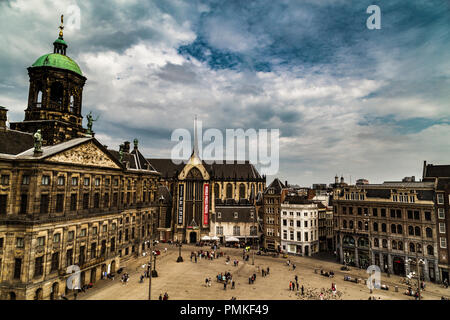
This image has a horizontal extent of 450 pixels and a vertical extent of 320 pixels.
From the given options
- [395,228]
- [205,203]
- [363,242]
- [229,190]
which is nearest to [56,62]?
[205,203]

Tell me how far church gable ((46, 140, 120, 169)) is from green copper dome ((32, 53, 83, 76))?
54.1 feet

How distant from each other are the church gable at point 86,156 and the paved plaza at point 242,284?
19782 mm

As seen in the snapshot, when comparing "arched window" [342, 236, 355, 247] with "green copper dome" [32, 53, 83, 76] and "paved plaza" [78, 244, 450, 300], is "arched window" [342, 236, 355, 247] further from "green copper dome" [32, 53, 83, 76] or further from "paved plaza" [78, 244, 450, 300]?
"green copper dome" [32, 53, 83, 76]

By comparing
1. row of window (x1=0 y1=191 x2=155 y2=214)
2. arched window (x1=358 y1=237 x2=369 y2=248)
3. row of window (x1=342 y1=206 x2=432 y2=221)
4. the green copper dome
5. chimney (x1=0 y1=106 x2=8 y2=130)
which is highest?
the green copper dome

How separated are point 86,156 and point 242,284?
33.2m

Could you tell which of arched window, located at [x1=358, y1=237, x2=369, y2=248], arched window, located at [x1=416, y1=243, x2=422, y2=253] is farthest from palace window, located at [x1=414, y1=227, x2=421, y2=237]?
arched window, located at [x1=358, y1=237, x2=369, y2=248]

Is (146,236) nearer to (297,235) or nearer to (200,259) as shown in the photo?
(200,259)

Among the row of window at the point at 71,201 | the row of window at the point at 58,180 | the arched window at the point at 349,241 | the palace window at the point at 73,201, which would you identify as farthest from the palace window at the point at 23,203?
the arched window at the point at 349,241

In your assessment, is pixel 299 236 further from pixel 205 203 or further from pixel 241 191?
pixel 241 191

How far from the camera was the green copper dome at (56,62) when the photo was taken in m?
46.7

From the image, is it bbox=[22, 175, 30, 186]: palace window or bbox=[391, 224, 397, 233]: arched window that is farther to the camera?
bbox=[391, 224, 397, 233]: arched window

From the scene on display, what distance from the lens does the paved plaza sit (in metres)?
36.9
